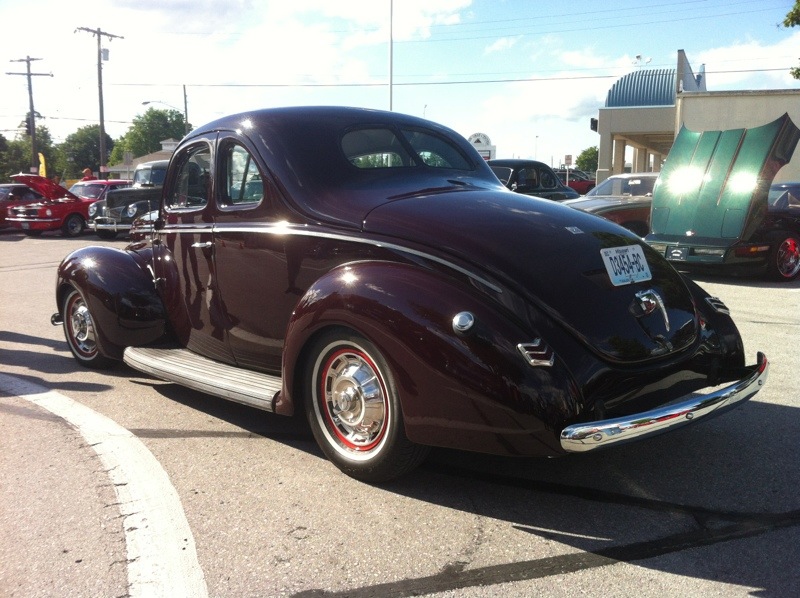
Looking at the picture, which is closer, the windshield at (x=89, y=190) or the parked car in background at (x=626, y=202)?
the parked car in background at (x=626, y=202)

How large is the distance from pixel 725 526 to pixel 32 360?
5.62 metres

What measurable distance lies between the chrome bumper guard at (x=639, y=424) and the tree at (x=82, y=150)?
138m

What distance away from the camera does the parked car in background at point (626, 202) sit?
40.9 ft

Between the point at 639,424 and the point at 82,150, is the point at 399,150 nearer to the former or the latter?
the point at 639,424

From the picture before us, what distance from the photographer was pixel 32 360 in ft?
21.6

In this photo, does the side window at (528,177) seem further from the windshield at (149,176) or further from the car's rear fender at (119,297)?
the windshield at (149,176)

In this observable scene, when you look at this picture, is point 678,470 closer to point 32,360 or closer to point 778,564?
point 778,564

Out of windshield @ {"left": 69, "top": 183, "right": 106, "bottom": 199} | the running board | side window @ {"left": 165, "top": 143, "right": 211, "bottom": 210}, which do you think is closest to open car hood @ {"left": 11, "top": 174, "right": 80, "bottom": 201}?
windshield @ {"left": 69, "top": 183, "right": 106, "bottom": 199}

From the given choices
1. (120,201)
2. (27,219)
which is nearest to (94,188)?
(27,219)

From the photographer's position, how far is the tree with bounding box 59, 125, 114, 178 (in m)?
133

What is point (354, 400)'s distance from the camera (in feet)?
12.0

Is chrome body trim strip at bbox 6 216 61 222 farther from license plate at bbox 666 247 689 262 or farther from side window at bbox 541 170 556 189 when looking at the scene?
license plate at bbox 666 247 689 262

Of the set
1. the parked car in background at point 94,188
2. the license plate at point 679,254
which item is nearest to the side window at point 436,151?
the license plate at point 679,254

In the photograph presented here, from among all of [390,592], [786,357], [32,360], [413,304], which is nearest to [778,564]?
[390,592]
